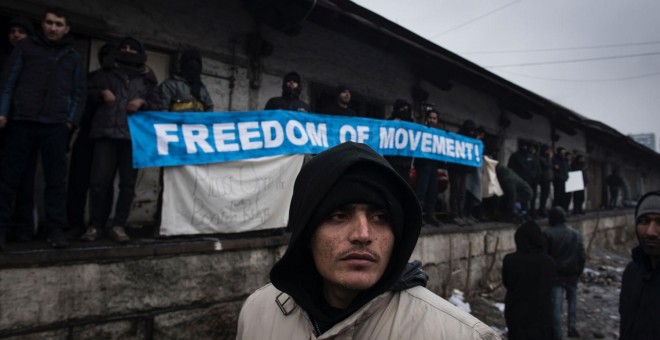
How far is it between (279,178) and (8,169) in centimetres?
258

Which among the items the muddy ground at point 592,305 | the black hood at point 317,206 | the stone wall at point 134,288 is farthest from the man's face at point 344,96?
the black hood at point 317,206

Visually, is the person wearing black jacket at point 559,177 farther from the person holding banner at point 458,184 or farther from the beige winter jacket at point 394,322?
the beige winter jacket at point 394,322

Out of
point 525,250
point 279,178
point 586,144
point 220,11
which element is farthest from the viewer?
point 586,144

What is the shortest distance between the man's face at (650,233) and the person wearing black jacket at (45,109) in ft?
15.3

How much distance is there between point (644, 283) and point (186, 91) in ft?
15.5

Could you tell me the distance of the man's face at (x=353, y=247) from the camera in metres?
1.25

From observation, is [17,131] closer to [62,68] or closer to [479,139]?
[62,68]

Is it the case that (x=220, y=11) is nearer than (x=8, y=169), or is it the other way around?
(x=8, y=169)

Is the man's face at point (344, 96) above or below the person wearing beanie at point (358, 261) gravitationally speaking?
above

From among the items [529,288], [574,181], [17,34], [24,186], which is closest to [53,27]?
[17,34]

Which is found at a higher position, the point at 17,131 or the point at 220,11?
the point at 220,11

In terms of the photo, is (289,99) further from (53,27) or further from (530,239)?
(530,239)

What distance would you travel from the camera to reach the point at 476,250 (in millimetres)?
7641

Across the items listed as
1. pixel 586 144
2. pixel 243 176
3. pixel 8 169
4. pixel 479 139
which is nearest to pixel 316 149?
pixel 243 176
